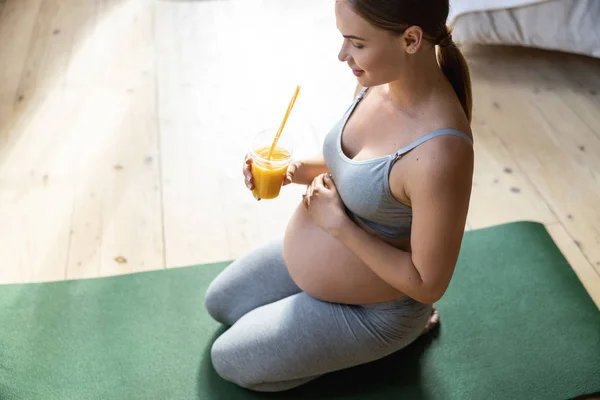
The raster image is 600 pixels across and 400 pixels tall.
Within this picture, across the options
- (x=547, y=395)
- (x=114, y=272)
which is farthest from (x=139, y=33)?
(x=547, y=395)

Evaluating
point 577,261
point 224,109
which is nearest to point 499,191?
point 577,261

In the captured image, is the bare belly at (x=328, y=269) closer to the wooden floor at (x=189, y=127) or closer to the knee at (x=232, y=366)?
the knee at (x=232, y=366)

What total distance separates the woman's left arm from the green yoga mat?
1.50 feet

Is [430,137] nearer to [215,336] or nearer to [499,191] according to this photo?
[215,336]

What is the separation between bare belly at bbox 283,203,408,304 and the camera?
1320 millimetres

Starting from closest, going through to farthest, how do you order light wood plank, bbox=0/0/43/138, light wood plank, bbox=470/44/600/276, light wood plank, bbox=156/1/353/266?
light wood plank, bbox=156/1/353/266
light wood plank, bbox=470/44/600/276
light wood plank, bbox=0/0/43/138

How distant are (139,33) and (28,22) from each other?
49 centimetres

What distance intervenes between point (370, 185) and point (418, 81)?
0.69 feet

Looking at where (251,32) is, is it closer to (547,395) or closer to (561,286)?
(561,286)

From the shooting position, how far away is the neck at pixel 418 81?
1.10 meters

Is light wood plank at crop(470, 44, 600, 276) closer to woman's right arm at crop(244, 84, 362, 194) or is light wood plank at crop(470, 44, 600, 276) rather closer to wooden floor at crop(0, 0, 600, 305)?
wooden floor at crop(0, 0, 600, 305)

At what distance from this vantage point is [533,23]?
2.55 metres

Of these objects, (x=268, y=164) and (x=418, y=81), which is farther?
(x=268, y=164)

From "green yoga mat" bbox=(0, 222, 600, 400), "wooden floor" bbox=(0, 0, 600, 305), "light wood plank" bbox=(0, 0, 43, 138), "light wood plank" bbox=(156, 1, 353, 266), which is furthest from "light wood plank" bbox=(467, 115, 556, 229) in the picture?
"light wood plank" bbox=(0, 0, 43, 138)
